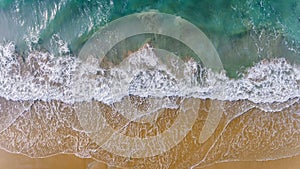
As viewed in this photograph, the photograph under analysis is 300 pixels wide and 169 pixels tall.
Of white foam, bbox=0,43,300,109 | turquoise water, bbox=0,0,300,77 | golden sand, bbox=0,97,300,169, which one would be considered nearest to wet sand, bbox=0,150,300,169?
golden sand, bbox=0,97,300,169

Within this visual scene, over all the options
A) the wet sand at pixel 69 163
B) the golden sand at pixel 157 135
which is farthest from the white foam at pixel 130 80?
the wet sand at pixel 69 163

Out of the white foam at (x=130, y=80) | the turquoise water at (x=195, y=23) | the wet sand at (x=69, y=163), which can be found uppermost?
the turquoise water at (x=195, y=23)

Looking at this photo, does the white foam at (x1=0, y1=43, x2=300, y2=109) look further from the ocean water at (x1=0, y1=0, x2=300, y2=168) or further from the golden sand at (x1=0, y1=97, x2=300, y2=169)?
the golden sand at (x1=0, y1=97, x2=300, y2=169)

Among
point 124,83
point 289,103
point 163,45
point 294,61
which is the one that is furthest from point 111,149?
point 294,61

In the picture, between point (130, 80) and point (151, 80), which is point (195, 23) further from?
point (130, 80)

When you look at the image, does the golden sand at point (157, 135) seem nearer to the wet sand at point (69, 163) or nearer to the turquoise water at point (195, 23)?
the wet sand at point (69, 163)

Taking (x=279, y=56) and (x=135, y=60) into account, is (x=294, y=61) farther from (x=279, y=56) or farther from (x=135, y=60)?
(x=135, y=60)
